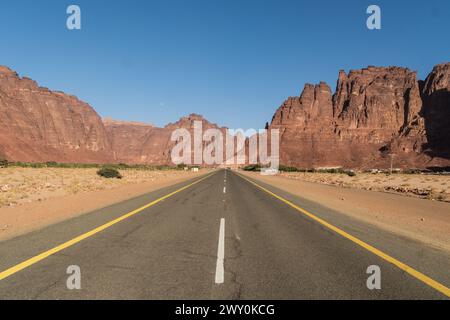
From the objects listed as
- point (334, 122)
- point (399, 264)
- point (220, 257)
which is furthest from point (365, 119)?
point (220, 257)

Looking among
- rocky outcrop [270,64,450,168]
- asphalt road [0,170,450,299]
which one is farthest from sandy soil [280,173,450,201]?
rocky outcrop [270,64,450,168]

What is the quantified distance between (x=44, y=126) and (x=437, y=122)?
6983 inches

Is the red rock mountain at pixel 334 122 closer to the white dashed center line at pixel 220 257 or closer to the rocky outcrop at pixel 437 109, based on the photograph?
the rocky outcrop at pixel 437 109

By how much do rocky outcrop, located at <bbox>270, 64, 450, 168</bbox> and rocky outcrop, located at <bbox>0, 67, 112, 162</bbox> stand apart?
333 feet

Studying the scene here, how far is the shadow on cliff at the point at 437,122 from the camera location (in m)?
123

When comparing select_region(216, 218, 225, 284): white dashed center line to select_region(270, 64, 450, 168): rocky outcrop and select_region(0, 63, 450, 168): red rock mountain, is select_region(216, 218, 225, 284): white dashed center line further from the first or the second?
select_region(270, 64, 450, 168): rocky outcrop

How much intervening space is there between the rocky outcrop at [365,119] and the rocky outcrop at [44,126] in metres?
101

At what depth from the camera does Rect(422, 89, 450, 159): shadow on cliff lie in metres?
123

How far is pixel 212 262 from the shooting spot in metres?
5.66

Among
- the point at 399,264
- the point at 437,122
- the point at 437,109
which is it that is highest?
the point at 437,109

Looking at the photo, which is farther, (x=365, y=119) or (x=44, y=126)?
(x=365, y=119)

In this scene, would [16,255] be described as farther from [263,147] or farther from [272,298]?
[263,147]

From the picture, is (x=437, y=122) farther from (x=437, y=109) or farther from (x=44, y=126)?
(x=44, y=126)

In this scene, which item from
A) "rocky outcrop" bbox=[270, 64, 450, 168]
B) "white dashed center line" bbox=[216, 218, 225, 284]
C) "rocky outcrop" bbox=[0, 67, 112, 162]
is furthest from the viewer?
"rocky outcrop" bbox=[270, 64, 450, 168]
